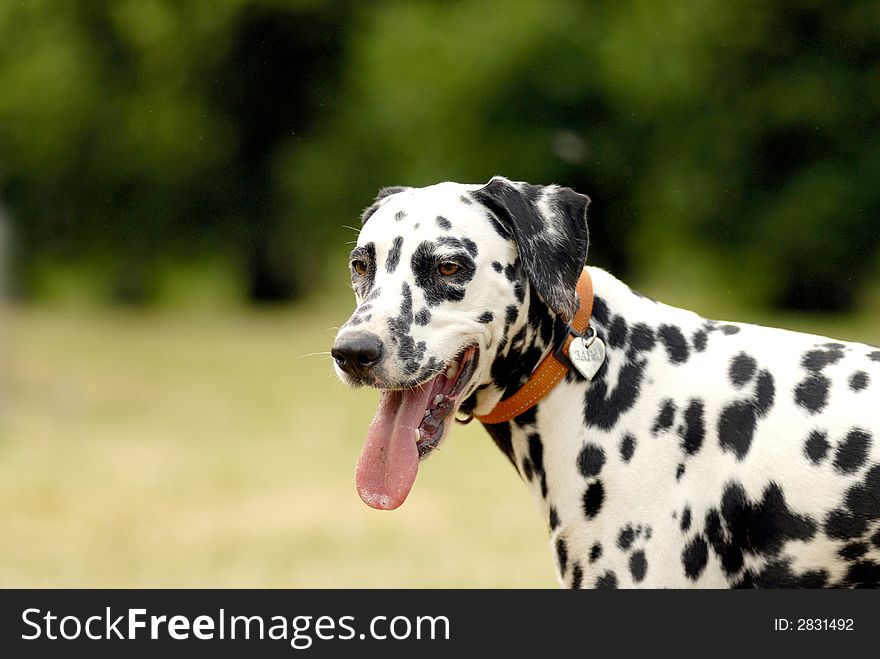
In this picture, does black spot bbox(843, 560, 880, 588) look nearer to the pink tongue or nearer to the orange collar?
the orange collar

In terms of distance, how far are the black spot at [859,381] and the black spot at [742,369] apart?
28 centimetres

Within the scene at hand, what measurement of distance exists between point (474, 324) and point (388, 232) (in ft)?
1.26

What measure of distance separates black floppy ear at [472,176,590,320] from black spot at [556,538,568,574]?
69 centimetres

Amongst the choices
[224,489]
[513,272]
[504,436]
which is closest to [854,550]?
[504,436]

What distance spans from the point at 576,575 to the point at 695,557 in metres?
0.37

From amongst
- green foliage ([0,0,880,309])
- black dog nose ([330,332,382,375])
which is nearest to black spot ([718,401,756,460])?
black dog nose ([330,332,382,375])

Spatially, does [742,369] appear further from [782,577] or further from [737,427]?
[782,577]

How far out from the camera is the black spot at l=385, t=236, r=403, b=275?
3.77 meters

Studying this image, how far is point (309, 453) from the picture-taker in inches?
490

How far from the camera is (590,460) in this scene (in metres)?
3.79

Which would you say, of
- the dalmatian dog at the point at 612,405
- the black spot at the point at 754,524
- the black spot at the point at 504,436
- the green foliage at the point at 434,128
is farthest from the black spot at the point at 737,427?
the green foliage at the point at 434,128

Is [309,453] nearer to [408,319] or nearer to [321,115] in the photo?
[408,319]

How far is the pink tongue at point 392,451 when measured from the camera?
12.5 feet

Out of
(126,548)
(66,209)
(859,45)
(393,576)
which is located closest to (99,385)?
(126,548)
